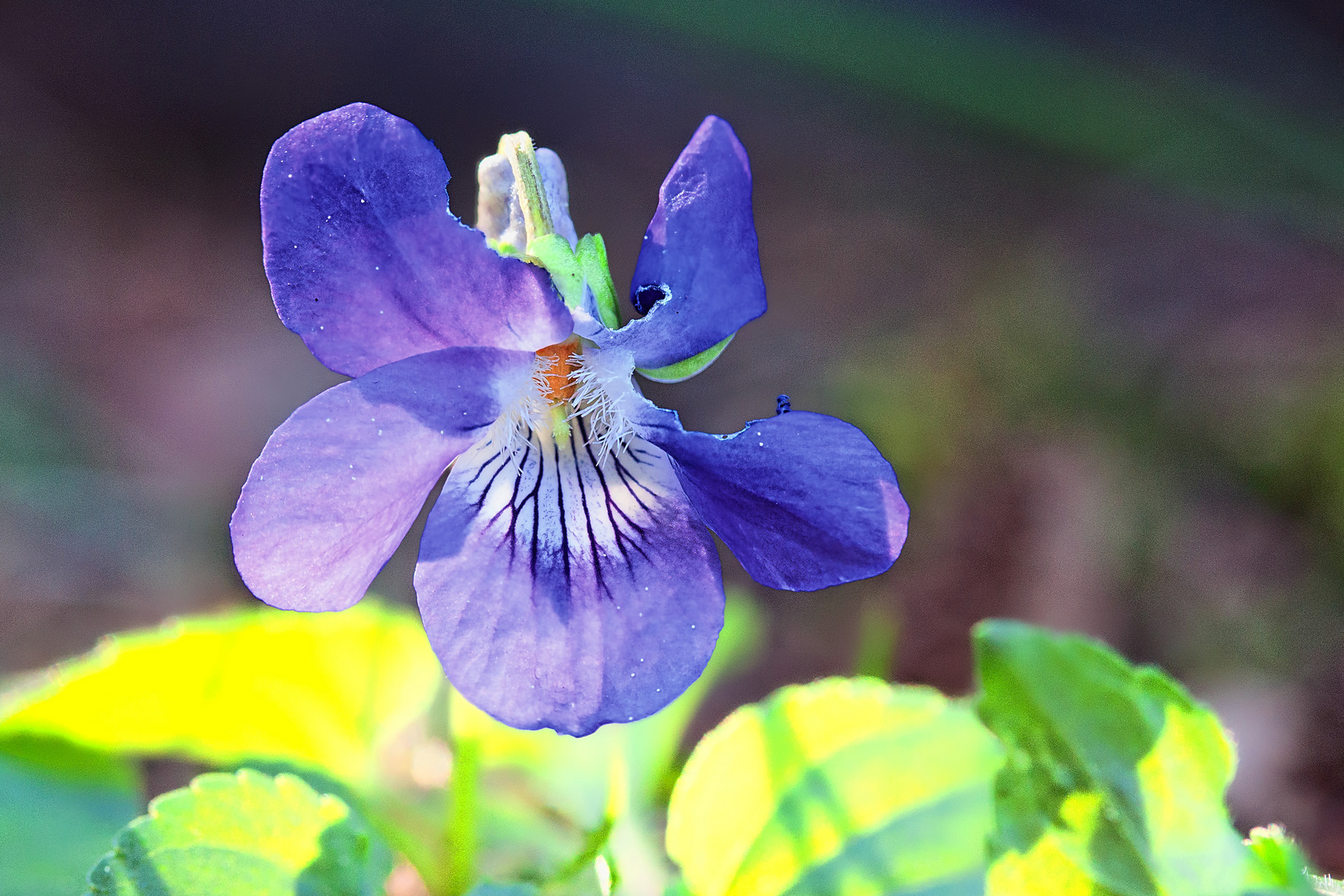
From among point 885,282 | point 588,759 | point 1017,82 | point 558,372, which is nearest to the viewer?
point 558,372

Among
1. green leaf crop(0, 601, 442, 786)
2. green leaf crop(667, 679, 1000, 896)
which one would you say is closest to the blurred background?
green leaf crop(667, 679, 1000, 896)

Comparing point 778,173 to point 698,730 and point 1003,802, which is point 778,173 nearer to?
point 698,730

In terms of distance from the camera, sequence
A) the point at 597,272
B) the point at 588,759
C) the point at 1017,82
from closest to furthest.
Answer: the point at 597,272 < the point at 588,759 < the point at 1017,82

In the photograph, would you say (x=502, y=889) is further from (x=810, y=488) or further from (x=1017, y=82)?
(x=1017, y=82)

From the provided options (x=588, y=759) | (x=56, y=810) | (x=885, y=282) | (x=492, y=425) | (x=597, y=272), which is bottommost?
(x=588, y=759)

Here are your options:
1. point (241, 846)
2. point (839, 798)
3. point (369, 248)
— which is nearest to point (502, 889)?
point (241, 846)
